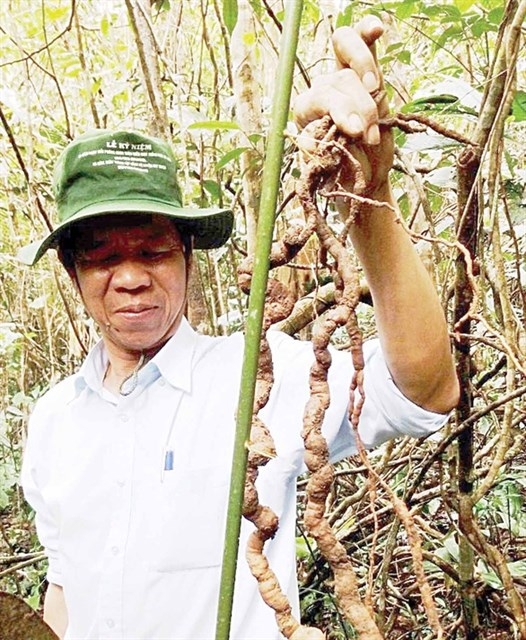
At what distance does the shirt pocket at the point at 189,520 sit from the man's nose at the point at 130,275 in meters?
0.26

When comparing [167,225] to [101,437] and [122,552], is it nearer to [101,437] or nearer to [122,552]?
[101,437]

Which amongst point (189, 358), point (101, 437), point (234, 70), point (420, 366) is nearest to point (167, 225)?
point (189, 358)

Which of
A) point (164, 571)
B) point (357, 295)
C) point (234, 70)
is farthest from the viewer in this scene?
point (234, 70)

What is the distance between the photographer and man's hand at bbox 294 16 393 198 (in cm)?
47

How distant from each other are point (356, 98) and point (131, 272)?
1.71 ft

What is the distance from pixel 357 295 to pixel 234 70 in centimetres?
140

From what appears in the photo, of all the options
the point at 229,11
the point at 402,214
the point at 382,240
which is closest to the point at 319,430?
the point at 382,240

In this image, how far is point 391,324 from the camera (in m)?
0.71

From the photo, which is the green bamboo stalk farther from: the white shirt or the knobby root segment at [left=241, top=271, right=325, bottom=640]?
the white shirt

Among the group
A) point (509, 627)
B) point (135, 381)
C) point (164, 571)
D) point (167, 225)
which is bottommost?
point (509, 627)

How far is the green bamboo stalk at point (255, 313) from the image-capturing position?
0.33 m

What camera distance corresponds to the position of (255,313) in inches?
13.0

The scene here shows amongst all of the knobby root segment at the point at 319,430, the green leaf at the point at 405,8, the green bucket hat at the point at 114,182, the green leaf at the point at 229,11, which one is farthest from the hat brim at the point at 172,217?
the knobby root segment at the point at 319,430

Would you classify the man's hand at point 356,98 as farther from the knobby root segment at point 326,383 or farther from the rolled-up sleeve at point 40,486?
the rolled-up sleeve at point 40,486
